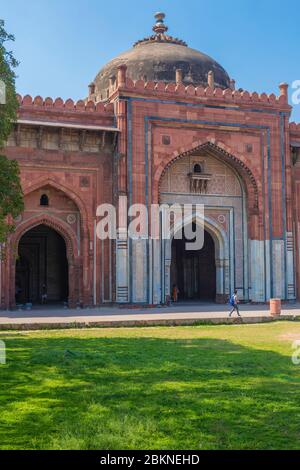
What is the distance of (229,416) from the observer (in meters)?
4.22

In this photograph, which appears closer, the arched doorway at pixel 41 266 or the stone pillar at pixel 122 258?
the stone pillar at pixel 122 258

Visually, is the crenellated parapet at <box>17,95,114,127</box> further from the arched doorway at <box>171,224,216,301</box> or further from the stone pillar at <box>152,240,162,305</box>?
the arched doorway at <box>171,224,216,301</box>

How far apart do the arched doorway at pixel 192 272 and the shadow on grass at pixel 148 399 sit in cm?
1276

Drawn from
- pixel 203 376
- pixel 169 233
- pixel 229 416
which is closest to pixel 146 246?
pixel 169 233

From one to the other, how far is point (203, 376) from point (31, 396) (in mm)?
1777

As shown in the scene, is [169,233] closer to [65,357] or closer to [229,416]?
[65,357]

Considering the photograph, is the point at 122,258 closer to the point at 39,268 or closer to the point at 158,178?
the point at 158,178

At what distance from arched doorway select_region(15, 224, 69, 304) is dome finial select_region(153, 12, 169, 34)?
9.19 meters

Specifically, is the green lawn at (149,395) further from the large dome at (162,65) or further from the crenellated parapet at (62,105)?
the large dome at (162,65)

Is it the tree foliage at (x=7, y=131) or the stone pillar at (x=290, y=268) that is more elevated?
the tree foliage at (x=7, y=131)

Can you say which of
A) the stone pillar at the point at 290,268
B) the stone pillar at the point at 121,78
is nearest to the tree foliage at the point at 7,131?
the stone pillar at the point at 121,78

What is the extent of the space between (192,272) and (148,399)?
16833 millimetres

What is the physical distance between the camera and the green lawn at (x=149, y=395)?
12.1ft

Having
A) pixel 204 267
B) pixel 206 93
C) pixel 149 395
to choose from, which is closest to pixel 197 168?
pixel 206 93
